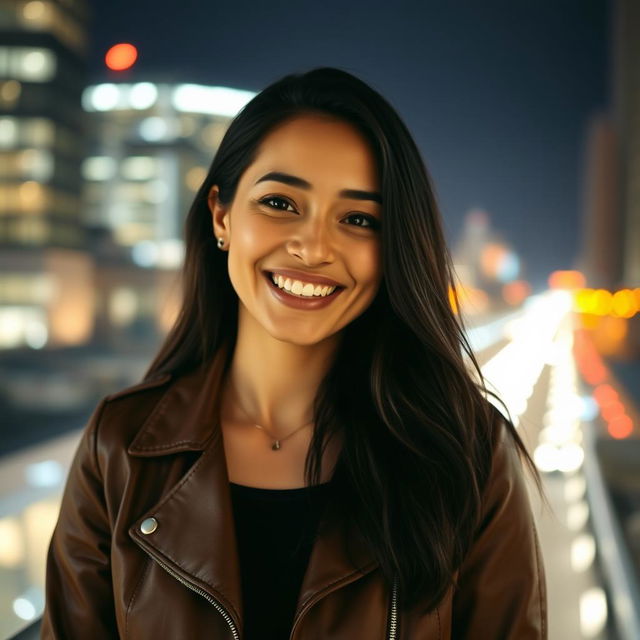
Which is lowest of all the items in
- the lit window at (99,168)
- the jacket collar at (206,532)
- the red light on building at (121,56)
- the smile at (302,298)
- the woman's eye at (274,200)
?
the jacket collar at (206,532)

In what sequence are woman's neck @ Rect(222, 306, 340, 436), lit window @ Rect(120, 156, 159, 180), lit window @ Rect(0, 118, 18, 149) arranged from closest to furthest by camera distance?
woman's neck @ Rect(222, 306, 340, 436) < lit window @ Rect(0, 118, 18, 149) < lit window @ Rect(120, 156, 159, 180)

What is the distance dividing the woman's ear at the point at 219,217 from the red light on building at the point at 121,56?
9.14ft

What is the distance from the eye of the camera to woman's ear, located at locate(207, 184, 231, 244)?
3.91ft

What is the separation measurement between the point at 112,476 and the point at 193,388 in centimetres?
20

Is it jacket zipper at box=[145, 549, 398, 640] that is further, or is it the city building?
the city building

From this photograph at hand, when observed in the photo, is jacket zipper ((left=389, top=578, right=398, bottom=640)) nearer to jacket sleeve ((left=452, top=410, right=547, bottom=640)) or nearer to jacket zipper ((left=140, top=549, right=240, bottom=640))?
jacket sleeve ((left=452, top=410, right=547, bottom=640))

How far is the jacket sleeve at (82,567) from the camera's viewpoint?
1010 millimetres

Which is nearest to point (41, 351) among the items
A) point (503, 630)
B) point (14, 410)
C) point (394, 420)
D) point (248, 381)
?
point (14, 410)

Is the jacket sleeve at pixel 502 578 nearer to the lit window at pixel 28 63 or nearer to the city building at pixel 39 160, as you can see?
the city building at pixel 39 160

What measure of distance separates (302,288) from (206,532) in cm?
38

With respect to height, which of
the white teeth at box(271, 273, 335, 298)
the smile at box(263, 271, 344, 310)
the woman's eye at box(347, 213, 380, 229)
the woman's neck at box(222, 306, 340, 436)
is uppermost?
the woman's eye at box(347, 213, 380, 229)

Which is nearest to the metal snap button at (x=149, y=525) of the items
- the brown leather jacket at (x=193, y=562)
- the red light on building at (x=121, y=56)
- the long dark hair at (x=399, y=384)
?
the brown leather jacket at (x=193, y=562)

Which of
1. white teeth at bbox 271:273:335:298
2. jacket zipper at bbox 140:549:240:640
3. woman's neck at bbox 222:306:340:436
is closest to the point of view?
jacket zipper at bbox 140:549:240:640

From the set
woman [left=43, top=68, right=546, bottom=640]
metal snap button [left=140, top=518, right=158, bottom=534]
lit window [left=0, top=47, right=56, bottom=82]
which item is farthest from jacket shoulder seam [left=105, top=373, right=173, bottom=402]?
lit window [left=0, top=47, right=56, bottom=82]
